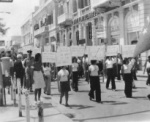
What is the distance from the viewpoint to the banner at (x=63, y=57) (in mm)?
8766

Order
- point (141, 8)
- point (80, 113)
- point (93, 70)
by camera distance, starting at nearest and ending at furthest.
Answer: point (80, 113) < point (93, 70) < point (141, 8)

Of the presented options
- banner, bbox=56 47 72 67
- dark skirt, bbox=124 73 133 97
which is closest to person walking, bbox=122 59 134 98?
dark skirt, bbox=124 73 133 97

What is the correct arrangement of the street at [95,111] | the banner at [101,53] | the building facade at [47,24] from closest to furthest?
1. the street at [95,111]
2. the banner at [101,53]
3. the building facade at [47,24]

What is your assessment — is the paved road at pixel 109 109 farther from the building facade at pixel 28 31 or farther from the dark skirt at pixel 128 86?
the building facade at pixel 28 31

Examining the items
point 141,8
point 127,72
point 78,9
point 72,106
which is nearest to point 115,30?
point 141,8

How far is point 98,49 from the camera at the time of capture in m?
13.7

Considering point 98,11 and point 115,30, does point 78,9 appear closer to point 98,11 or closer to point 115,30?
point 98,11

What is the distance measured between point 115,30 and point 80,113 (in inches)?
624

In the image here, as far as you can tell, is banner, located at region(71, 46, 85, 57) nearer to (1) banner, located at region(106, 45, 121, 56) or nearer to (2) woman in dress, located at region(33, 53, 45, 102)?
(1) banner, located at region(106, 45, 121, 56)

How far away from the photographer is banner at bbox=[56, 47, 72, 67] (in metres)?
8.77

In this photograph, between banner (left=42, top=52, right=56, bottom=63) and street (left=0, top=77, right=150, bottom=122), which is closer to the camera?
street (left=0, top=77, right=150, bottom=122)

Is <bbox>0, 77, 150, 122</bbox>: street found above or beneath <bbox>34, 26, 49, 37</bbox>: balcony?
beneath

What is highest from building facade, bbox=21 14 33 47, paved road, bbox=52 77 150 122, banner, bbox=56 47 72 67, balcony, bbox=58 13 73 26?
building facade, bbox=21 14 33 47

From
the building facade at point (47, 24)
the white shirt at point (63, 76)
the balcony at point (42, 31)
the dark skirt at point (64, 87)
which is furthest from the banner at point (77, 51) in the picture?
the balcony at point (42, 31)
